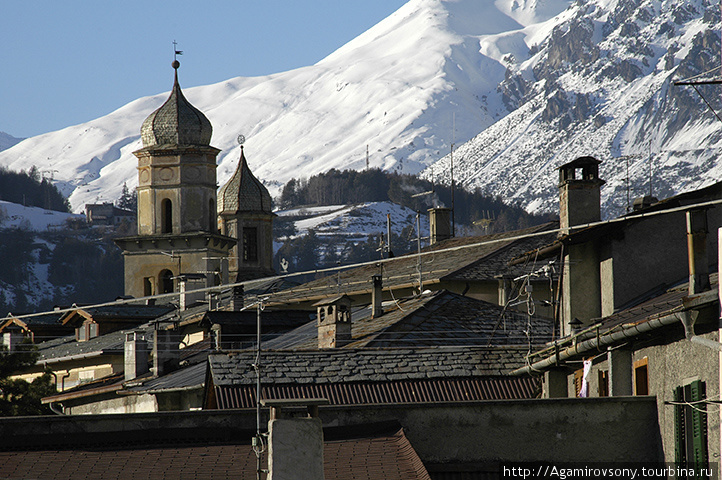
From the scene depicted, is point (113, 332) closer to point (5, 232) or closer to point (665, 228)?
point (665, 228)

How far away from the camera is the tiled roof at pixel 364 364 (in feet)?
74.3

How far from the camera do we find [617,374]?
744 inches

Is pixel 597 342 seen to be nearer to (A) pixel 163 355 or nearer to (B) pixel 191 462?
(B) pixel 191 462

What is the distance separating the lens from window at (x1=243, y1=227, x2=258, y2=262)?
7762 cm

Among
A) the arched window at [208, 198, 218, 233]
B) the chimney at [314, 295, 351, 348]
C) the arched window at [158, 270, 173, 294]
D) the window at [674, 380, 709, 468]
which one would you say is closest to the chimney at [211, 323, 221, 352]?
the chimney at [314, 295, 351, 348]

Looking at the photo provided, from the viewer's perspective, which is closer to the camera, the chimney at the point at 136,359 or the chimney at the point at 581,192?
the chimney at the point at 581,192

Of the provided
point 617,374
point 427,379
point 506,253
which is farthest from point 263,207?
point 617,374

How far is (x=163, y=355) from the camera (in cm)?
3216

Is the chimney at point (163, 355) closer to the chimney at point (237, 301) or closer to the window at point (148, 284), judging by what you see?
the chimney at point (237, 301)

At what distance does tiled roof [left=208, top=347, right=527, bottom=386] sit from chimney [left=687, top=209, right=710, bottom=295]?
7.76 m

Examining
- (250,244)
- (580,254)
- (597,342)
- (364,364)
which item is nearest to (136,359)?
(364,364)

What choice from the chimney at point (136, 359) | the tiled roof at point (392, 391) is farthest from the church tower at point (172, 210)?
the tiled roof at point (392, 391)

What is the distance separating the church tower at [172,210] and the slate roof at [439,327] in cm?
3588

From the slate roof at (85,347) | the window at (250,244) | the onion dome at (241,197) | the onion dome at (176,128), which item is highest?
the onion dome at (176,128)
